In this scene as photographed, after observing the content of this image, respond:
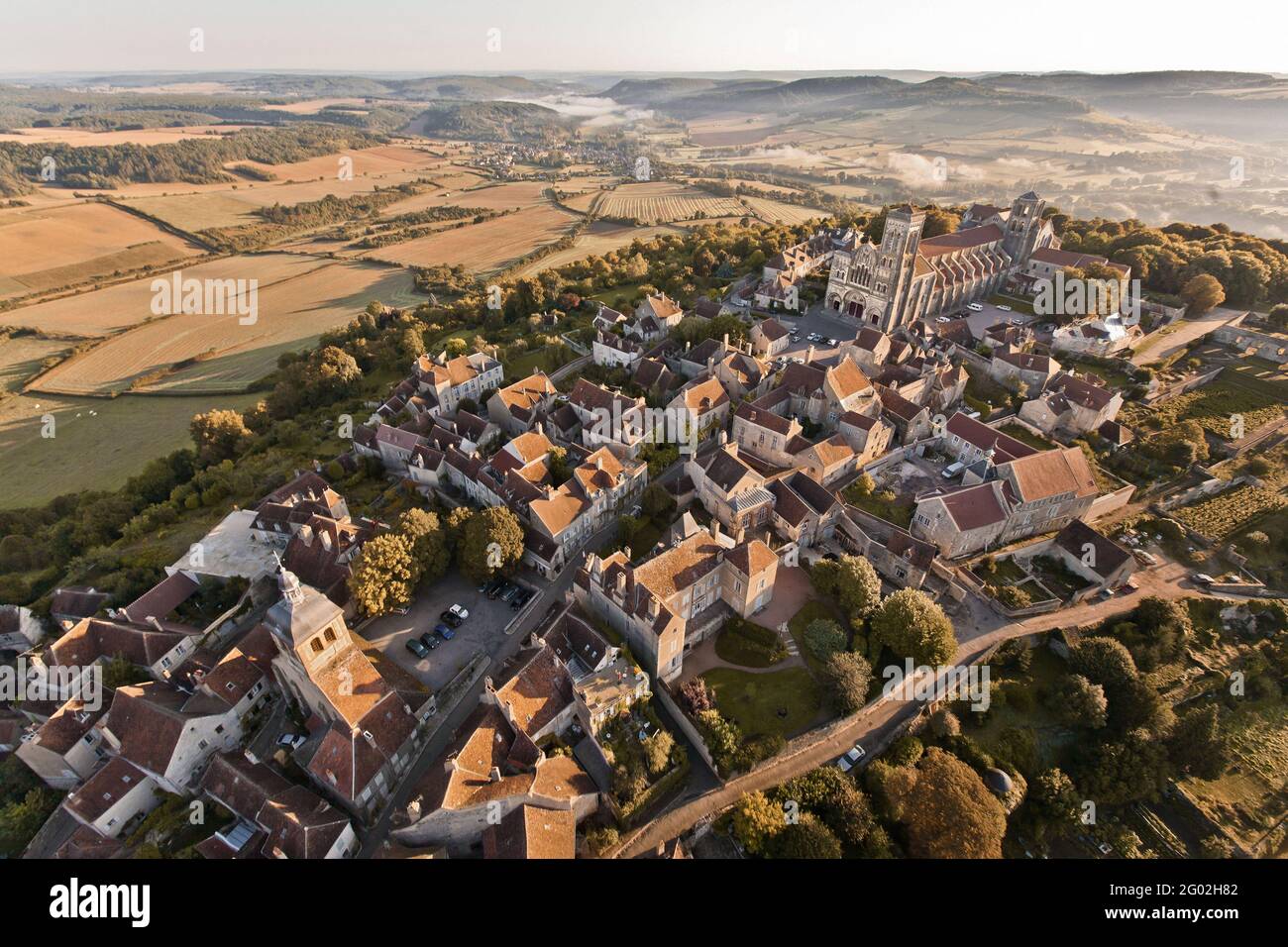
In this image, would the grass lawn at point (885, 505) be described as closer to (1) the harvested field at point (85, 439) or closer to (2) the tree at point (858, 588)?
(2) the tree at point (858, 588)

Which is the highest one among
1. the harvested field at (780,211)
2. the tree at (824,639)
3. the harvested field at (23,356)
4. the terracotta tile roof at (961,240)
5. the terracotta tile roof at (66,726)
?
the harvested field at (780,211)

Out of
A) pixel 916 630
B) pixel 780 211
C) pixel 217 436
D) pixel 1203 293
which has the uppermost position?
pixel 780 211

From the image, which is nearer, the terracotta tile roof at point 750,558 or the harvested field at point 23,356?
the terracotta tile roof at point 750,558

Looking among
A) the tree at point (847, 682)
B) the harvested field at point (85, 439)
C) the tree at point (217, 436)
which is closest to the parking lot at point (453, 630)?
the tree at point (847, 682)

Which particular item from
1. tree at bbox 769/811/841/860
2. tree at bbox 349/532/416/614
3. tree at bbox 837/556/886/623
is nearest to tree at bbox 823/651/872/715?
tree at bbox 837/556/886/623

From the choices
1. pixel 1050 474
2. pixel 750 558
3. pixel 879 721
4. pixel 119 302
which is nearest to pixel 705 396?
pixel 750 558

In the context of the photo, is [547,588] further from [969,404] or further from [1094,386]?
[1094,386]

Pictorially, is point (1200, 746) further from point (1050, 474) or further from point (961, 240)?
point (961, 240)
